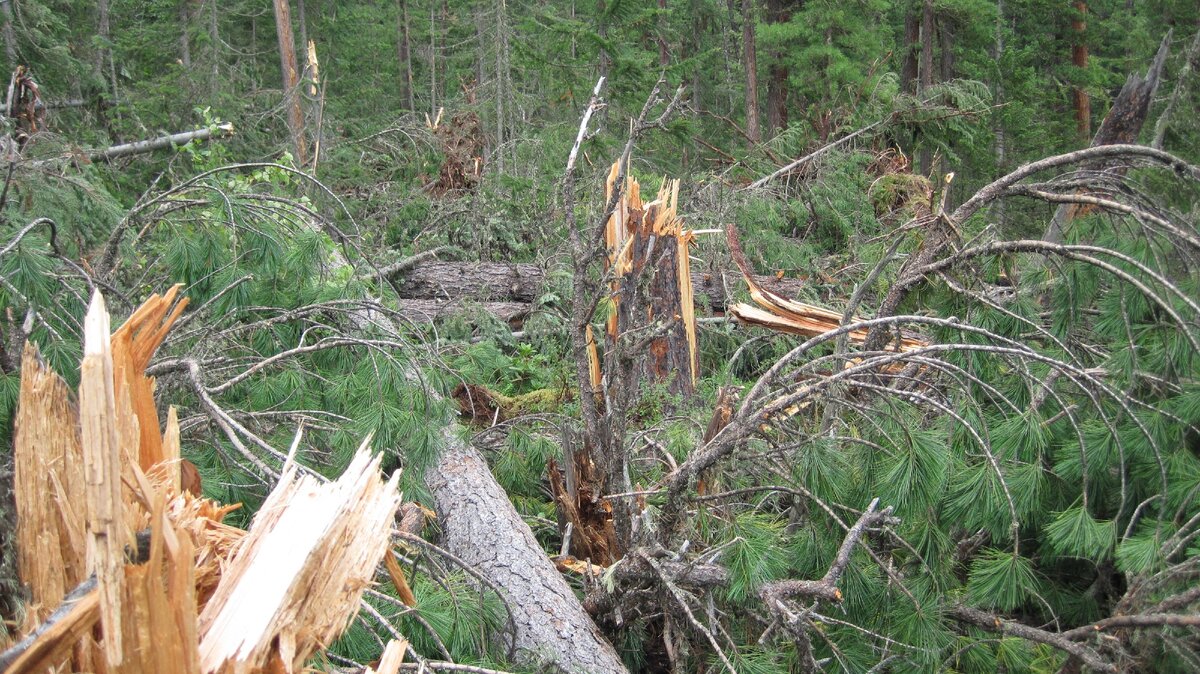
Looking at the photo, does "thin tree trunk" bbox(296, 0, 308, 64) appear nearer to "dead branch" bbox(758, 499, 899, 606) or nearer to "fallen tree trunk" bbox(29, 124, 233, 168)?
"fallen tree trunk" bbox(29, 124, 233, 168)

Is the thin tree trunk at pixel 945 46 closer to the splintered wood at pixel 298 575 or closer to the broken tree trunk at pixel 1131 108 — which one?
the broken tree trunk at pixel 1131 108

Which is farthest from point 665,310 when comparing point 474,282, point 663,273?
point 474,282

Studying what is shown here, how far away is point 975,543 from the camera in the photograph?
349 cm

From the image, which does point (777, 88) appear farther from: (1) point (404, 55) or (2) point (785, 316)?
(1) point (404, 55)

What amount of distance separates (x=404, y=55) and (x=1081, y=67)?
14.8 metres

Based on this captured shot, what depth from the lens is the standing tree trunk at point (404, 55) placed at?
20689 millimetres

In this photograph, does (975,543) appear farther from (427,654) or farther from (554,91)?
(554,91)

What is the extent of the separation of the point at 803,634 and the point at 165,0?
1581 centimetres

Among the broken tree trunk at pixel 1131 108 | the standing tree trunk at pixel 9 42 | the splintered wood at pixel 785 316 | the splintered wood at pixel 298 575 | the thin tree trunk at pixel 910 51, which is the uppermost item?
the standing tree trunk at pixel 9 42

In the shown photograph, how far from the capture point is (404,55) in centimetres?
2116

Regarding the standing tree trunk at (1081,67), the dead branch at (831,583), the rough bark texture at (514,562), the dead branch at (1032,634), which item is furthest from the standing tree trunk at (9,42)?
the standing tree trunk at (1081,67)

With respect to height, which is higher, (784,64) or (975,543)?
(784,64)

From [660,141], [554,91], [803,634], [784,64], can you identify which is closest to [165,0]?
[554,91]

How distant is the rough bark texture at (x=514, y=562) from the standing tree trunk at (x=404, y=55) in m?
17.8
